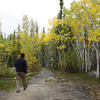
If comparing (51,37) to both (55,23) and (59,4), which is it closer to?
(55,23)

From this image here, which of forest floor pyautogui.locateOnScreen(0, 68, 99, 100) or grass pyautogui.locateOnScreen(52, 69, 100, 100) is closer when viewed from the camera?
forest floor pyautogui.locateOnScreen(0, 68, 99, 100)

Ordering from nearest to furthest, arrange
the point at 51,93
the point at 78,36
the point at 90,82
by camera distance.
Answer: the point at 51,93 → the point at 90,82 → the point at 78,36

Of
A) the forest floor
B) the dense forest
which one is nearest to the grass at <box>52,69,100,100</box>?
the forest floor

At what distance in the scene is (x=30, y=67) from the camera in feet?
62.5

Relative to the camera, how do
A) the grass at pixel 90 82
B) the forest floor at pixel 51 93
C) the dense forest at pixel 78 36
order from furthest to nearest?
the dense forest at pixel 78 36
the grass at pixel 90 82
the forest floor at pixel 51 93

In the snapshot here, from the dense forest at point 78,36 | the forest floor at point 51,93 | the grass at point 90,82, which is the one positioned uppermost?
the dense forest at point 78,36

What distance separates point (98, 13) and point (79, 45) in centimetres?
729

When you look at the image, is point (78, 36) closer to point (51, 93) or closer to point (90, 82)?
point (90, 82)

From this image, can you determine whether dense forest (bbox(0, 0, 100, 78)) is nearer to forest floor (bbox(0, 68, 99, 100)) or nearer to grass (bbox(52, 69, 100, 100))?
grass (bbox(52, 69, 100, 100))

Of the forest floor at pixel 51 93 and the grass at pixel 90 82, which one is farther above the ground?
the forest floor at pixel 51 93

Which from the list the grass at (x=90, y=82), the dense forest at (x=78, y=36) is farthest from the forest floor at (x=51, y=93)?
the dense forest at (x=78, y=36)

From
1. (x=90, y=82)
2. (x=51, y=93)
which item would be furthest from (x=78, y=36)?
(x=51, y=93)

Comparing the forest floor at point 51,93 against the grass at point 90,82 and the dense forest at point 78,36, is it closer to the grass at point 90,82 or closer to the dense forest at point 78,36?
the grass at point 90,82

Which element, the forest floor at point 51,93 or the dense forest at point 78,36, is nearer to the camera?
the forest floor at point 51,93
